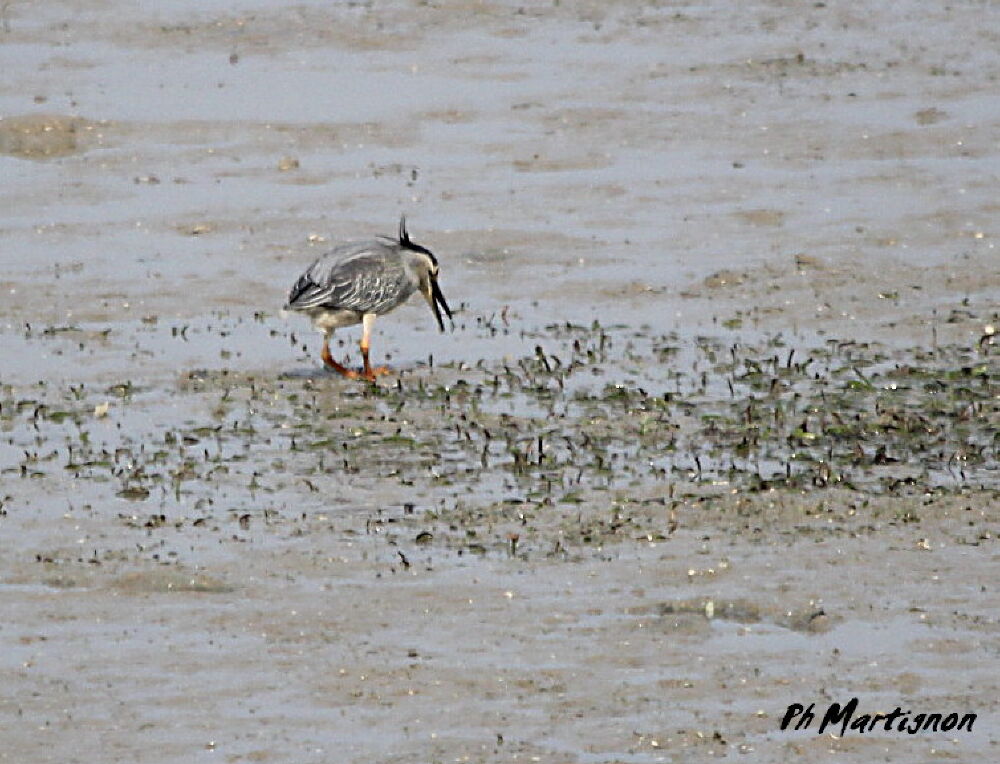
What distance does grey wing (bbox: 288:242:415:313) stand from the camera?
14.2 meters

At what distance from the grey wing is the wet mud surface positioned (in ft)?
1.51

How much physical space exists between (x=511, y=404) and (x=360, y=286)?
150cm

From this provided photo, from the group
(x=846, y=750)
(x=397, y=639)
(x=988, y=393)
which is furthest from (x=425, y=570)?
(x=988, y=393)

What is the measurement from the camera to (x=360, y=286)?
14289 mm

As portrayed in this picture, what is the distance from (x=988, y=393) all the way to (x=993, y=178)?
5.97m

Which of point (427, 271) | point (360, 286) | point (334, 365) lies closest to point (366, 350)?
point (334, 365)

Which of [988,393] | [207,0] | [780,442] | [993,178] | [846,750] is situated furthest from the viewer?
[207,0]

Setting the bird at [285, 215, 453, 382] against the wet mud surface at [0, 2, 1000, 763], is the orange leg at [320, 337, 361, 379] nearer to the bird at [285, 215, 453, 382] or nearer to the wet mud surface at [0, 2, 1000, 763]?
the bird at [285, 215, 453, 382]

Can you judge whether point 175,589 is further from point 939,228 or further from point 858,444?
point 939,228

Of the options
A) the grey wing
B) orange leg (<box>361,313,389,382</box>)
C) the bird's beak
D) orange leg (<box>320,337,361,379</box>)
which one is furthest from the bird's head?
orange leg (<box>320,337,361,379</box>)

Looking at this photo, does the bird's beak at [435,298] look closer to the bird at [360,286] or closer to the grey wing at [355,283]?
the bird at [360,286]

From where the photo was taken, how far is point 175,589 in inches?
406

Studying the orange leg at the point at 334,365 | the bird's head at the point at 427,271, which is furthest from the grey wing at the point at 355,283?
the orange leg at the point at 334,365

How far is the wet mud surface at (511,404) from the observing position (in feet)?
29.7
